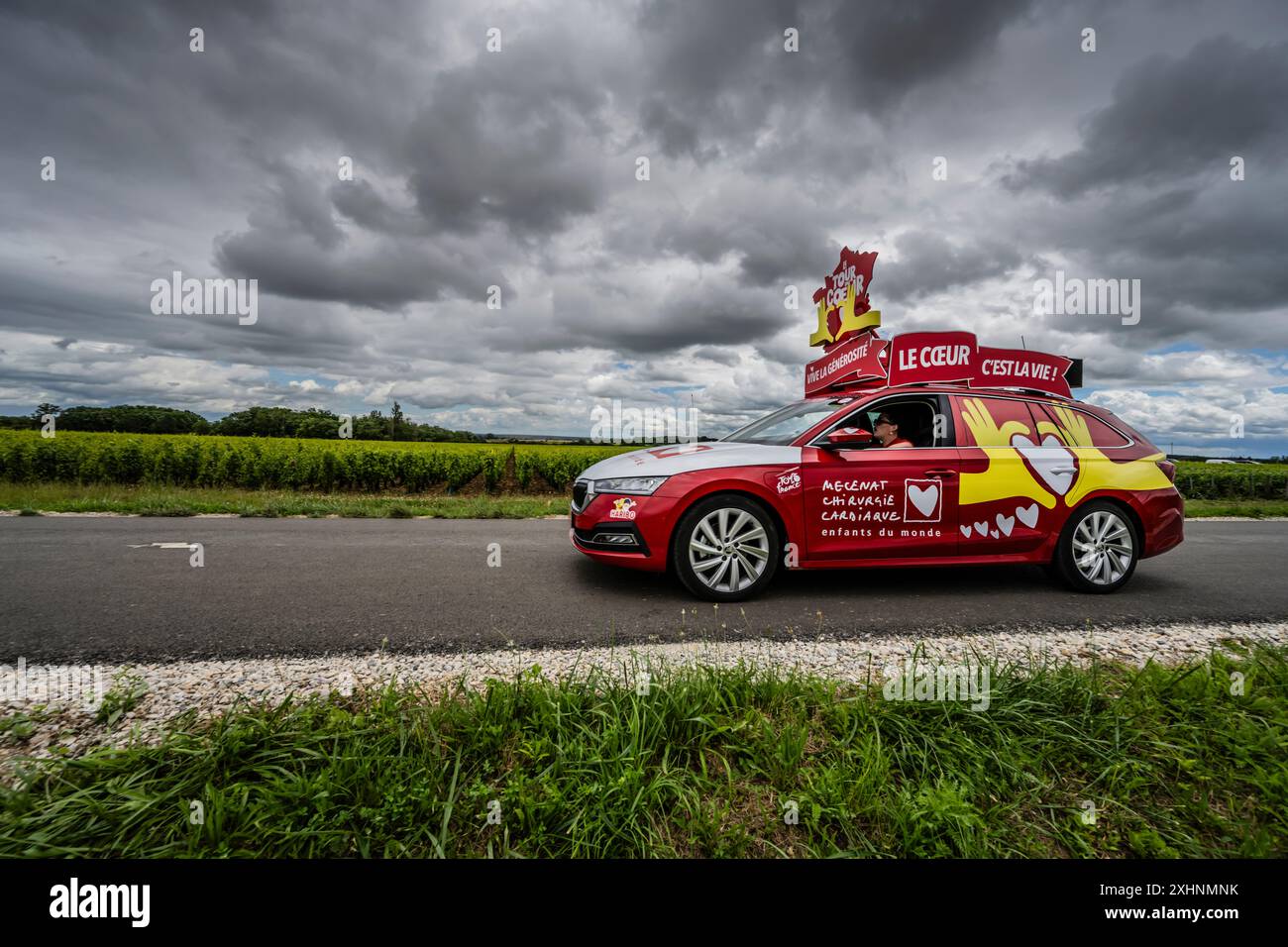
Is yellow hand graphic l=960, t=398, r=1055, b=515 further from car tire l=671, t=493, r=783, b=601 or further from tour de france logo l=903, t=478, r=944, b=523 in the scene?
car tire l=671, t=493, r=783, b=601

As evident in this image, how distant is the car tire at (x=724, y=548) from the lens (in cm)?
402

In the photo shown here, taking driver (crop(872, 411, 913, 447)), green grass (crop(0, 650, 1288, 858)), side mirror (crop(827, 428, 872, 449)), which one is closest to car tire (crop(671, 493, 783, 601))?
side mirror (crop(827, 428, 872, 449))

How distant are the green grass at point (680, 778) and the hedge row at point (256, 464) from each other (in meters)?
14.0

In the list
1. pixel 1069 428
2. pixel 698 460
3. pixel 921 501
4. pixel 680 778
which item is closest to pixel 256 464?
pixel 698 460

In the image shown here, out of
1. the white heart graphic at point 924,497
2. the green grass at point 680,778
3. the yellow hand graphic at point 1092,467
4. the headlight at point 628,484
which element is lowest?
the green grass at point 680,778

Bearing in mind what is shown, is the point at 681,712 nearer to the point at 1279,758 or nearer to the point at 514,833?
the point at 514,833

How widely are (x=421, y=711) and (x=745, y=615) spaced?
2.30 m

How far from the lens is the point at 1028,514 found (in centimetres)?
449

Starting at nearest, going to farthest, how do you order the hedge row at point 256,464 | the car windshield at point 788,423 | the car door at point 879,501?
the car door at point 879,501, the car windshield at point 788,423, the hedge row at point 256,464

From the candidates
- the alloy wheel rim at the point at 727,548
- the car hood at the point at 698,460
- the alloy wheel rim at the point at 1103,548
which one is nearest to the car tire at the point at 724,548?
the alloy wheel rim at the point at 727,548

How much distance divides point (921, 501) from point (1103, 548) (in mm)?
1820

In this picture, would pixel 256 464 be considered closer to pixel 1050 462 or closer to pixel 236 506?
pixel 236 506

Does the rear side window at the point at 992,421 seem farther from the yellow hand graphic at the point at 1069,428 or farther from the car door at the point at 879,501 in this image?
the car door at the point at 879,501
